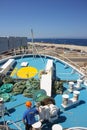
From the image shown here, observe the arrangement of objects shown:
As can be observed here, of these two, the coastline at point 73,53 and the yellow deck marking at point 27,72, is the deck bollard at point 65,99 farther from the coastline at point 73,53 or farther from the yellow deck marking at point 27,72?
the coastline at point 73,53

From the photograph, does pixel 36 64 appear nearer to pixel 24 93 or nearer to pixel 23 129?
pixel 24 93

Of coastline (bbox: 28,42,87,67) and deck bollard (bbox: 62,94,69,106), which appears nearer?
deck bollard (bbox: 62,94,69,106)

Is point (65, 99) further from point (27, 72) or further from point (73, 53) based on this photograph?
point (73, 53)

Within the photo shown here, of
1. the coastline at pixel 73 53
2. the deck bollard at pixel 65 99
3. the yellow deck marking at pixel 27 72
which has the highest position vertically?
the yellow deck marking at pixel 27 72

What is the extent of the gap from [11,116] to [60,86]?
3.80m

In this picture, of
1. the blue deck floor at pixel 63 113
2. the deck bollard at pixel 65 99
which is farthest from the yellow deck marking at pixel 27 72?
the deck bollard at pixel 65 99

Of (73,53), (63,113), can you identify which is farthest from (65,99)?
(73,53)

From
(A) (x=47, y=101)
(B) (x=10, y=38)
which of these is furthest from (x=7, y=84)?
(B) (x=10, y=38)

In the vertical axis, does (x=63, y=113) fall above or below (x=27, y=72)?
below

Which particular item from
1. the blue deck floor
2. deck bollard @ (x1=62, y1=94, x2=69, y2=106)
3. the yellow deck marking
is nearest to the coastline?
the yellow deck marking

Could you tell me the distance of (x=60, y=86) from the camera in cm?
1088

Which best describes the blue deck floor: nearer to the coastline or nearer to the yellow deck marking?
the yellow deck marking

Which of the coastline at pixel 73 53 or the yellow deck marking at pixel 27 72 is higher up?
the yellow deck marking at pixel 27 72

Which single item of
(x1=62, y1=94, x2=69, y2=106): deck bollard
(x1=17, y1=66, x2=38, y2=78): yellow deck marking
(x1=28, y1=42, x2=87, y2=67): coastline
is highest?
(x1=17, y1=66, x2=38, y2=78): yellow deck marking
